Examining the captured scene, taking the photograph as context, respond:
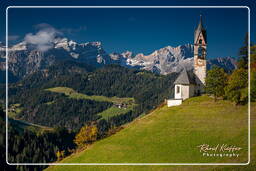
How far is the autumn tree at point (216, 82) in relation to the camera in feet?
135

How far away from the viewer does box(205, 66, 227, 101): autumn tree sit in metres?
41.0

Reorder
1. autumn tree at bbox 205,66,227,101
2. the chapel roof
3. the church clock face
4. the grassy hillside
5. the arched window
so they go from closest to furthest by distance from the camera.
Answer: the grassy hillside, the arched window, autumn tree at bbox 205,66,227,101, the church clock face, the chapel roof

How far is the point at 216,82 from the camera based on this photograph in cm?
4294

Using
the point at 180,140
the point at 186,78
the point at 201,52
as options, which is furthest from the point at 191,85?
the point at 180,140

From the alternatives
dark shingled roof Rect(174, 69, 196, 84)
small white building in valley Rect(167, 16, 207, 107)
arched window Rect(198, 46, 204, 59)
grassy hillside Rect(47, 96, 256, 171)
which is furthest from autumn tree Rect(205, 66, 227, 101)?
grassy hillside Rect(47, 96, 256, 171)

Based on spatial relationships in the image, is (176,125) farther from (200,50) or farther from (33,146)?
(33,146)

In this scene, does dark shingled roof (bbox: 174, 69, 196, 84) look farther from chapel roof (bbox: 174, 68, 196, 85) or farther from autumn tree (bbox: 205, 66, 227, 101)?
autumn tree (bbox: 205, 66, 227, 101)

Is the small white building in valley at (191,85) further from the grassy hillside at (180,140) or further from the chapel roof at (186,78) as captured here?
the grassy hillside at (180,140)

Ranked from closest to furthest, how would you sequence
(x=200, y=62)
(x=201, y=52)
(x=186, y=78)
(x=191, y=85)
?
(x=201, y=52)
(x=200, y=62)
(x=191, y=85)
(x=186, y=78)

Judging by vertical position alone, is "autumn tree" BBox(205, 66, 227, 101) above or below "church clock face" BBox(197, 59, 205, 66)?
below

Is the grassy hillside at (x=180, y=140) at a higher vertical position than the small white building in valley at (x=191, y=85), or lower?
lower

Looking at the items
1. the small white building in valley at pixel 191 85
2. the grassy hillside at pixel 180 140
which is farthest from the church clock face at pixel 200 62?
the grassy hillside at pixel 180 140

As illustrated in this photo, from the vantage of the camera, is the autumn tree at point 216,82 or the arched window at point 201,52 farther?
the autumn tree at point 216,82

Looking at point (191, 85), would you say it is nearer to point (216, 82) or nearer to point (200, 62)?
point (200, 62)
